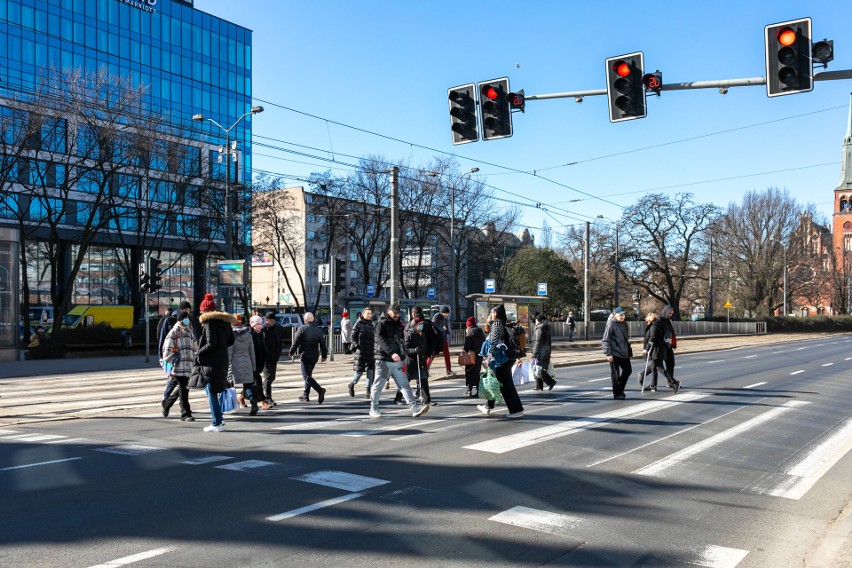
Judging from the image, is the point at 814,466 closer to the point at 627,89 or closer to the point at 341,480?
the point at 341,480

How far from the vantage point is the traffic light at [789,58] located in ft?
32.6

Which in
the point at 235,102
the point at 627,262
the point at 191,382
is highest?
the point at 235,102

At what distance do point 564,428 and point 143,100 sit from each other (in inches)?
2136

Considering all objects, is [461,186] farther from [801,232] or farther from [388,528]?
[388,528]

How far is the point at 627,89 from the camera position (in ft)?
37.4

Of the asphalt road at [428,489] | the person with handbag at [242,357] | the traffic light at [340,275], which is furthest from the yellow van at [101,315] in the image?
the person with handbag at [242,357]

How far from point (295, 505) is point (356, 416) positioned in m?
5.74

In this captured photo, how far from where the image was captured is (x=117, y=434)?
10125 mm

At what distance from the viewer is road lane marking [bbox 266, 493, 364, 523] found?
5.85 metres

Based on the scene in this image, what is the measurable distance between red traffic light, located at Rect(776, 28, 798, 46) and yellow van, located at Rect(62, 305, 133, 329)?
42.1m

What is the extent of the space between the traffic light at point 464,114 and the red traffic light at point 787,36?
4768 millimetres

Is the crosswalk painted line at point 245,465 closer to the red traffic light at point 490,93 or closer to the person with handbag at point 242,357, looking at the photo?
the person with handbag at point 242,357

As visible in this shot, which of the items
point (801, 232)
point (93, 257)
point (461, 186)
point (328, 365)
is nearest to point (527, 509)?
point (328, 365)

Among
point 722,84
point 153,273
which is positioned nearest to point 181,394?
point 722,84
